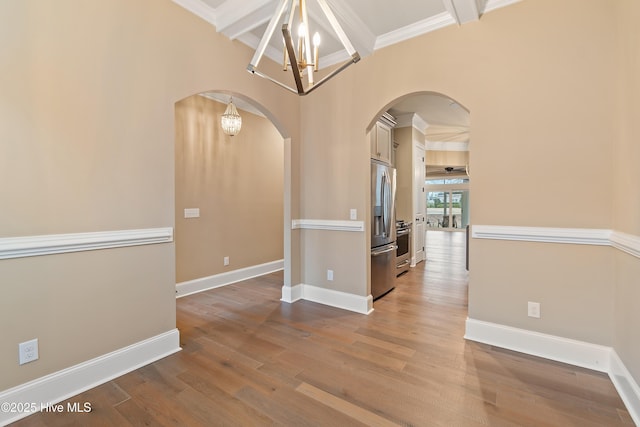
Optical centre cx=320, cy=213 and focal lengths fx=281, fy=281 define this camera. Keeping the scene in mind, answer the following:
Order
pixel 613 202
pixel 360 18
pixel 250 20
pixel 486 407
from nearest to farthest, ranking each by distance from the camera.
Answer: pixel 486 407 → pixel 613 202 → pixel 250 20 → pixel 360 18

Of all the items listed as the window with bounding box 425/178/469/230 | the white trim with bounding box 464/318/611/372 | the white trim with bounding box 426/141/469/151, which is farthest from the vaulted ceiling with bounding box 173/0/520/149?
→ the window with bounding box 425/178/469/230

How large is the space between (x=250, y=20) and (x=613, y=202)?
3.22 meters

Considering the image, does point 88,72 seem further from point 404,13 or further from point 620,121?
point 620,121

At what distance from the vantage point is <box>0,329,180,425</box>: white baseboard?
1.64 meters

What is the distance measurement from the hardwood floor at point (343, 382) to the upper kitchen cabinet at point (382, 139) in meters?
2.15

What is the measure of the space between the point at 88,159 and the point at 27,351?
1.22 meters

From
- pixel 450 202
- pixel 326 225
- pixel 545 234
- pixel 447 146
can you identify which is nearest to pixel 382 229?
pixel 326 225

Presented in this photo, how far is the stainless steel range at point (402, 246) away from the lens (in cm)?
479

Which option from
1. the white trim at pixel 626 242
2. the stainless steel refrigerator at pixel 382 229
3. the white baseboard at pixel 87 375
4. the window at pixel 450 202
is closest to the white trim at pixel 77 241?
the white baseboard at pixel 87 375

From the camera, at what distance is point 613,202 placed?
2.02 meters

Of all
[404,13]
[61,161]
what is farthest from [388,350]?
[404,13]

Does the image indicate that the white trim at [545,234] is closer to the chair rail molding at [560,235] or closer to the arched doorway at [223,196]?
the chair rail molding at [560,235]

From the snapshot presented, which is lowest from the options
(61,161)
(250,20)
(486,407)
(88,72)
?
(486,407)

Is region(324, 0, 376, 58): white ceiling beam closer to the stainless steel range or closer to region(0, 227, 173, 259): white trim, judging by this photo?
region(0, 227, 173, 259): white trim
